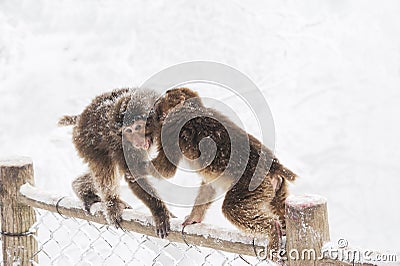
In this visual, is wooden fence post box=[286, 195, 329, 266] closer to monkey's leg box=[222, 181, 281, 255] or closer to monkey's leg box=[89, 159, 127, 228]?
monkey's leg box=[222, 181, 281, 255]

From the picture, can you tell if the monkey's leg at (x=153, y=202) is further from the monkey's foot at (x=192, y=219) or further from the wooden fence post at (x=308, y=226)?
the wooden fence post at (x=308, y=226)

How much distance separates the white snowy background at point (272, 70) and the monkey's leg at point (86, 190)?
337 centimetres

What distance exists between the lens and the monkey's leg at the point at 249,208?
4.97 ft

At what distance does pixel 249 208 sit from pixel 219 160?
0.57ft

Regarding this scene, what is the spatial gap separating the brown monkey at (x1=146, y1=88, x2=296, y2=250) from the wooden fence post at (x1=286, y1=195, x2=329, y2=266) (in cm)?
30

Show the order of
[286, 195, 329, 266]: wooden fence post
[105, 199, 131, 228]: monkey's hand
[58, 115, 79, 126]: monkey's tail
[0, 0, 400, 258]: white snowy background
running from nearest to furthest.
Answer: [286, 195, 329, 266]: wooden fence post, [105, 199, 131, 228]: monkey's hand, [58, 115, 79, 126]: monkey's tail, [0, 0, 400, 258]: white snowy background

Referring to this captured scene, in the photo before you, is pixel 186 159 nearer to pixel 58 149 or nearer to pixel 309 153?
pixel 58 149

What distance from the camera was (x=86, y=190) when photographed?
1.92 meters

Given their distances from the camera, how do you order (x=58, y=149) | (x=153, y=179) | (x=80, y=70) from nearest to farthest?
1. (x=153, y=179)
2. (x=58, y=149)
3. (x=80, y=70)

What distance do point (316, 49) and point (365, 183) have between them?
2.16 metres

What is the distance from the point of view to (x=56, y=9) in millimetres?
7062

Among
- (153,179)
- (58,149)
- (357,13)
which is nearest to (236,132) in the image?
(153,179)

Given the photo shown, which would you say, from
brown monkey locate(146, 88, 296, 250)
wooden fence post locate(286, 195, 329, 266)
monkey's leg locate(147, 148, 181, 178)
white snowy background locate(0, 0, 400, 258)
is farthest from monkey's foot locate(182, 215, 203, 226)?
white snowy background locate(0, 0, 400, 258)

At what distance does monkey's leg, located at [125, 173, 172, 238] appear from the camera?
150 cm
